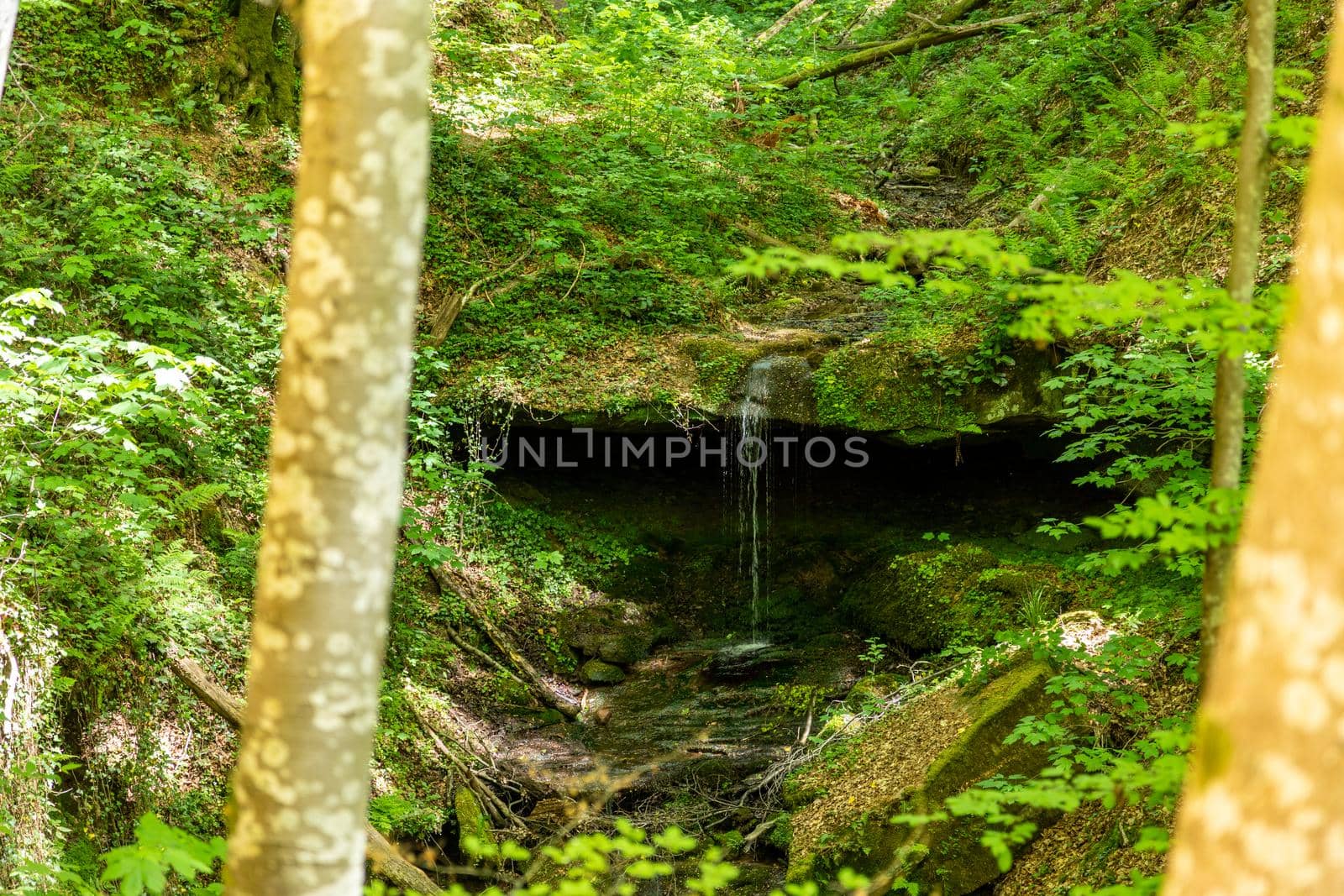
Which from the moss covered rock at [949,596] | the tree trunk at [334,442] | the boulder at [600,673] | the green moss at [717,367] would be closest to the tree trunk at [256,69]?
the green moss at [717,367]

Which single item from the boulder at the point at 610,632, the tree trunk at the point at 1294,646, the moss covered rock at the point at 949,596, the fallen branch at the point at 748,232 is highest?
the fallen branch at the point at 748,232

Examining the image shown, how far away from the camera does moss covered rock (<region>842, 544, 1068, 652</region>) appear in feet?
25.4

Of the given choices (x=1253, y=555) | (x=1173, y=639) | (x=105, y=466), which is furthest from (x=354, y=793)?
(x=1173, y=639)

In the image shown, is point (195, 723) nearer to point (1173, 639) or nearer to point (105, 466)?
point (105, 466)

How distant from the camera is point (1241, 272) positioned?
2.68 meters

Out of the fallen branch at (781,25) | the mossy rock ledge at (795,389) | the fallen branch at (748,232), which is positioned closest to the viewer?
the mossy rock ledge at (795,389)

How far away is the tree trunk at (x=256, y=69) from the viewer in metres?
9.93

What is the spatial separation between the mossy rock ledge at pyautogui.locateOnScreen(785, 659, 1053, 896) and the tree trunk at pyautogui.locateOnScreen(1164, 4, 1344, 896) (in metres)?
3.85

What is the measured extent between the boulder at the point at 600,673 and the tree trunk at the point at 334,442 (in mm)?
7215

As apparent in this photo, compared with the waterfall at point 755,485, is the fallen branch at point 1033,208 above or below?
above

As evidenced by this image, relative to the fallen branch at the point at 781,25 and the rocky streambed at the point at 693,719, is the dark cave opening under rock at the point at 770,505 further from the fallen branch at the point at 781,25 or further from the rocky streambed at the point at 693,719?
the fallen branch at the point at 781,25

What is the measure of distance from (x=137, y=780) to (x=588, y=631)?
4.98 metres

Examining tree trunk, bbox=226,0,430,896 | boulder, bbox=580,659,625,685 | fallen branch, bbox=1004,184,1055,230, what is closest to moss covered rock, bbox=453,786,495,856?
boulder, bbox=580,659,625,685

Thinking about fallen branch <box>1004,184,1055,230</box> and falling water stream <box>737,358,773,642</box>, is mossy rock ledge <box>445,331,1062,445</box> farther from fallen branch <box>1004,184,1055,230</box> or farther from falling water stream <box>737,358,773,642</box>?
fallen branch <box>1004,184,1055,230</box>
